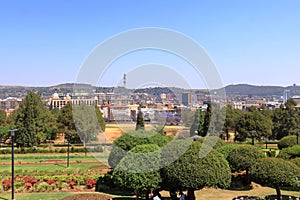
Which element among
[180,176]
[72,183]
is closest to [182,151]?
[180,176]

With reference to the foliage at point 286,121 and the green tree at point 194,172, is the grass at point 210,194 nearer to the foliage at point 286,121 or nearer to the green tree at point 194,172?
the green tree at point 194,172

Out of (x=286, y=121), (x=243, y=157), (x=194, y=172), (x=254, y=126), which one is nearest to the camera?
(x=194, y=172)

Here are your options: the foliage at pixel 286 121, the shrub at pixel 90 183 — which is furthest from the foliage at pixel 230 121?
the shrub at pixel 90 183

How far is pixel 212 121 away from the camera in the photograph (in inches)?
1118

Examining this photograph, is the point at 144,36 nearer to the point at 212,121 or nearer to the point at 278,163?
the point at 278,163

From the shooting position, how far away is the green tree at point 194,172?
32.1 feet

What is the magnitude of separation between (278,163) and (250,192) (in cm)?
239

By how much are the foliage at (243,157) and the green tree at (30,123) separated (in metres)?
22.5

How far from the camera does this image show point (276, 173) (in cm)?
1114

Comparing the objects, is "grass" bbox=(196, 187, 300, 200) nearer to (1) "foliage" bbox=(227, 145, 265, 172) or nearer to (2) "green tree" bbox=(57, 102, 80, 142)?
(1) "foliage" bbox=(227, 145, 265, 172)

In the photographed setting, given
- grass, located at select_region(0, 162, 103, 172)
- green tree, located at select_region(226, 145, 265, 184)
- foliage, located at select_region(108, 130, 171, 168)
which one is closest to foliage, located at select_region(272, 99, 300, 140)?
green tree, located at select_region(226, 145, 265, 184)

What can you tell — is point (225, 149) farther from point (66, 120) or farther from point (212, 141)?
point (66, 120)

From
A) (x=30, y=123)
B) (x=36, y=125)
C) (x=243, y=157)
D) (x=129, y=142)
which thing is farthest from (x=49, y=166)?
(x=243, y=157)

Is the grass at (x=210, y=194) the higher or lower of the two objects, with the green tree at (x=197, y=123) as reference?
lower
